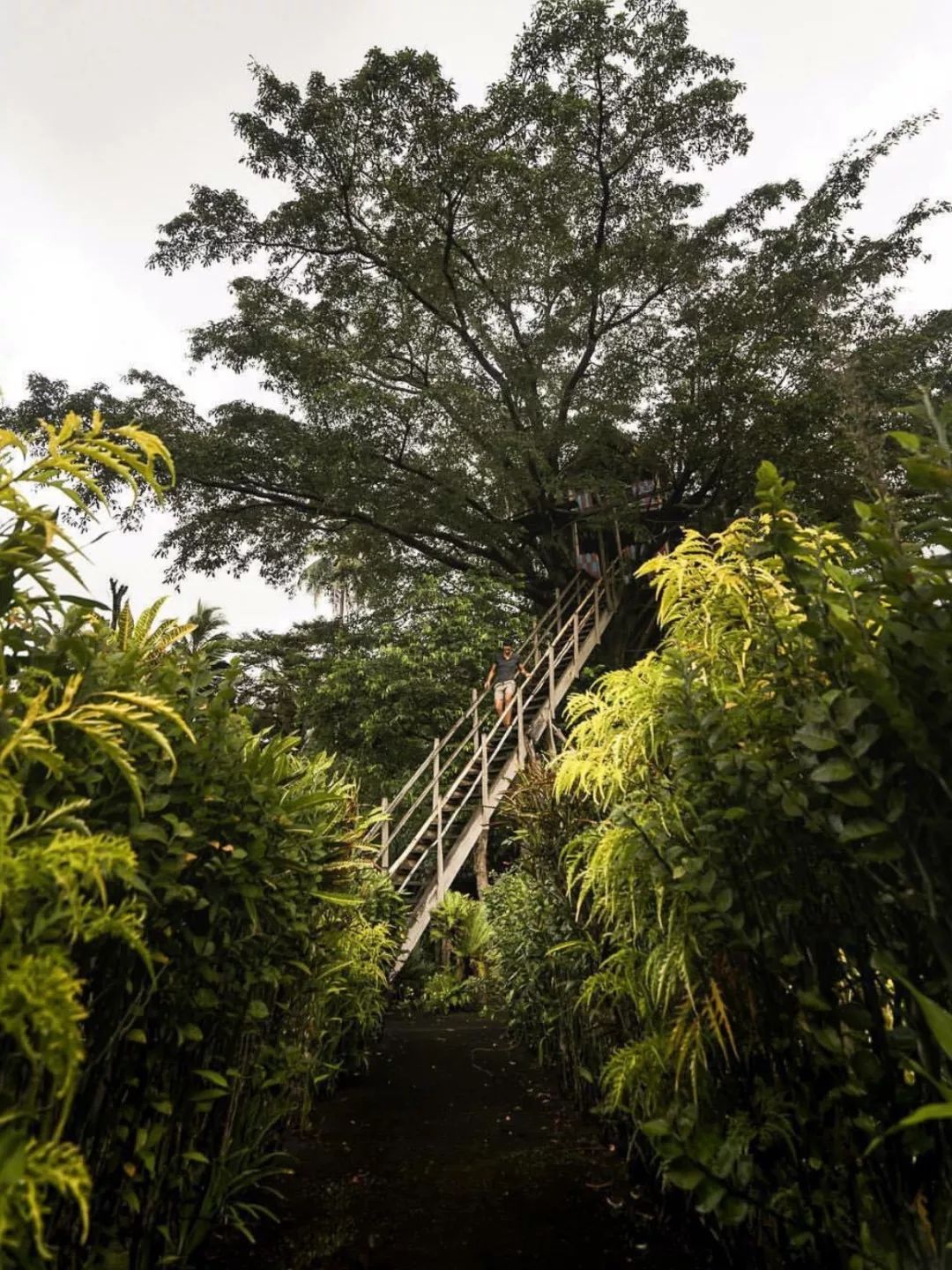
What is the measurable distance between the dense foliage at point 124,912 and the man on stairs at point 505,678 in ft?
27.2

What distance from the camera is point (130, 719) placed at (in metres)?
1.14

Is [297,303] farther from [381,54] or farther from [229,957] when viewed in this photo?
[229,957]

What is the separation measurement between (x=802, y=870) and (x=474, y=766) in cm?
914

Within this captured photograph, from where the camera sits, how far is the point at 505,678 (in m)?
11.5

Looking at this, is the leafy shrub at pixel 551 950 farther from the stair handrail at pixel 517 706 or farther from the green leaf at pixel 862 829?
the stair handrail at pixel 517 706

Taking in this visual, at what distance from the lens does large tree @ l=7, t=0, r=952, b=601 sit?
1080 cm

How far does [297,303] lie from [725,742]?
13726 mm

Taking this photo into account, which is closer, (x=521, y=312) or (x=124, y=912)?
(x=124, y=912)

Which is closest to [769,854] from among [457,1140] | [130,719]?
[130,719]

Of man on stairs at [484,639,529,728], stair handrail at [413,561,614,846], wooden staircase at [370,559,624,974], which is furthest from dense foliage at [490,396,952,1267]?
man on stairs at [484,639,529,728]

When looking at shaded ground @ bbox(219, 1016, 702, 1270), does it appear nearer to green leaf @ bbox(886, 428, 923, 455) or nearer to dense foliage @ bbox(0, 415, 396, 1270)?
dense foliage @ bbox(0, 415, 396, 1270)

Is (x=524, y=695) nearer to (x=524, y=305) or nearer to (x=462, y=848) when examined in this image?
(x=462, y=848)

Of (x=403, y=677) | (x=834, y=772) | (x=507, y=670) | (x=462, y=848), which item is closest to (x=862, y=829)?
(x=834, y=772)

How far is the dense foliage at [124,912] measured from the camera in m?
0.97
